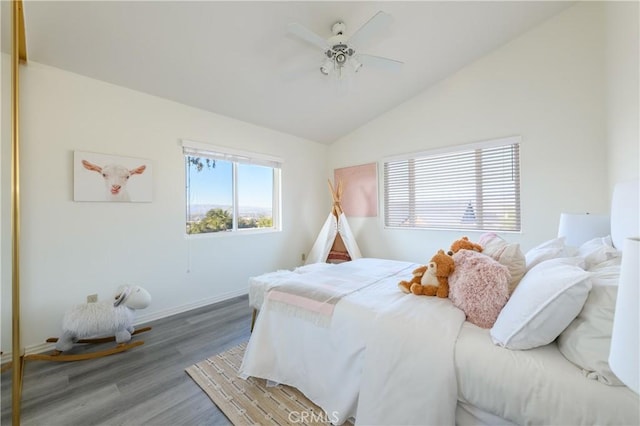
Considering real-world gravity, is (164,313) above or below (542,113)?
below

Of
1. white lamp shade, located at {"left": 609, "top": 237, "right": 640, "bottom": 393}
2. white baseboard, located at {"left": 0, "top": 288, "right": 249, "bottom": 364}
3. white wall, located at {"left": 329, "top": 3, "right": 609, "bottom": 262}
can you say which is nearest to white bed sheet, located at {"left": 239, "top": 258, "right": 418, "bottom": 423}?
white lamp shade, located at {"left": 609, "top": 237, "right": 640, "bottom": 393}

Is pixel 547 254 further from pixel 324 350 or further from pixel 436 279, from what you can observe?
pixel 324 350

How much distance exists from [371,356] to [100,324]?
2.19 meters

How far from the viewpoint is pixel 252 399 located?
5.16 ft

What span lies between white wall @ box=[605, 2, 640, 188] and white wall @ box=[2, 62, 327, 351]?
3.61 meters

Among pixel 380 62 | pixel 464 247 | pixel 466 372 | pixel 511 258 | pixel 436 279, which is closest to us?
pixel 466 372

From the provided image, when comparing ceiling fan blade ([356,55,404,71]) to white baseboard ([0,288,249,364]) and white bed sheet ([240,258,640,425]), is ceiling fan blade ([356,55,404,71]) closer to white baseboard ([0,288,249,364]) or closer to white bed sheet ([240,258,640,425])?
white bed sheet ([240,258,640,425])

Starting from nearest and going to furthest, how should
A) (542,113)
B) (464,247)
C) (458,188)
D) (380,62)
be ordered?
(464,247) < (380,62) < (542,113) < (458,188)

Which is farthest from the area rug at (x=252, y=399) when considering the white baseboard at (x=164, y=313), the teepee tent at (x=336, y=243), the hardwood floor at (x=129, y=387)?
the teepee tent at (x=336, y=243)

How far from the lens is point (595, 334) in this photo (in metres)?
0.86

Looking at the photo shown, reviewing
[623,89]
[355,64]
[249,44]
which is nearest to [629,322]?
[355,64]

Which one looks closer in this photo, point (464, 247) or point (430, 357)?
point (430, 357)

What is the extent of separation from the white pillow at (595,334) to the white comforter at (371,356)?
378 mm

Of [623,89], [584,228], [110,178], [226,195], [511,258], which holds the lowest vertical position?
[511,258]
